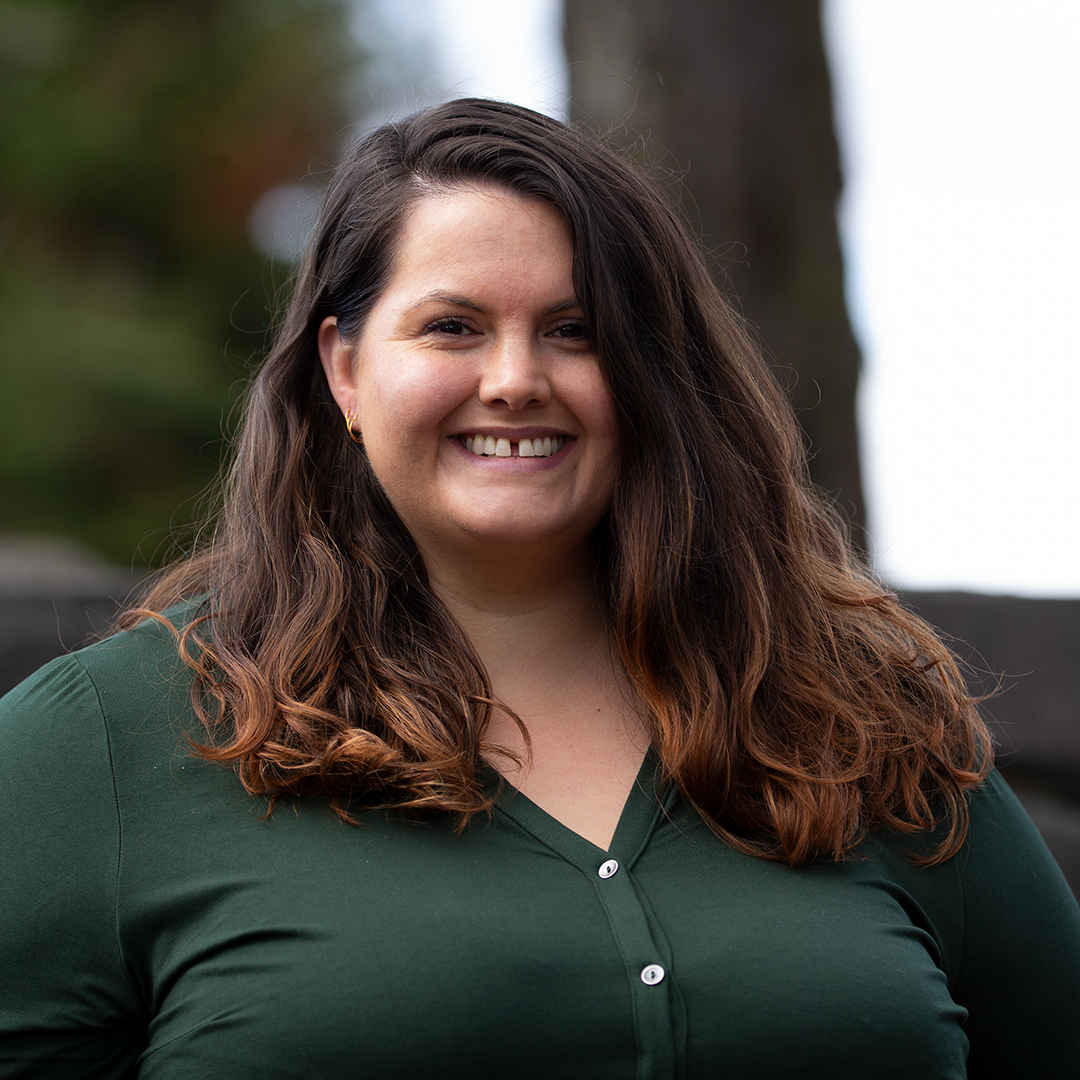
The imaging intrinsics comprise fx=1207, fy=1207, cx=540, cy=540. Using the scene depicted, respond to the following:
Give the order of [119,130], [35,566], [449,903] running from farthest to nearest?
[119,130]
[35,566]
[449,903]

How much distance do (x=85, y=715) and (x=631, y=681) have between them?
815mm

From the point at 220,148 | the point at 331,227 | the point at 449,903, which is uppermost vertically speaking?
the point at 220,148

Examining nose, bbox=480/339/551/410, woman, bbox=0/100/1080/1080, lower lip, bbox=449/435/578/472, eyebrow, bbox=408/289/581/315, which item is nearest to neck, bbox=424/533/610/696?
woman, bbox=0/100/1080/1080

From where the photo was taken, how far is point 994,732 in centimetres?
271

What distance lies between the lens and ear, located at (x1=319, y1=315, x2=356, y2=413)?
194cm

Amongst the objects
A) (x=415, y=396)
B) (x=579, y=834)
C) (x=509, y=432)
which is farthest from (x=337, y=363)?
(x=579, y=834)

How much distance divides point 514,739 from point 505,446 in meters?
0.44

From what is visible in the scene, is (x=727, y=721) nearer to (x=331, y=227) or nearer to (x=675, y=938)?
(x=675, y=938)

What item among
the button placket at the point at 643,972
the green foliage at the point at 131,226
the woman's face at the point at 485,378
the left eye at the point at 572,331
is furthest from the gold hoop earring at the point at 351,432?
the green foliage at the point at 131,226

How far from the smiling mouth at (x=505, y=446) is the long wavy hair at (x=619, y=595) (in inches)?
5.4

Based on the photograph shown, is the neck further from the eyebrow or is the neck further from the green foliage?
the green foliage

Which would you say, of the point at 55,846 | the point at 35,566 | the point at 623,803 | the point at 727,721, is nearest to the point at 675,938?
the point at 623,803

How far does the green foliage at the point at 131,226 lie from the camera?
11852 millimetres

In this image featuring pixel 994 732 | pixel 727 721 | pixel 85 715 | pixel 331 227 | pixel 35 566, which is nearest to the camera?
pixel 85 715
